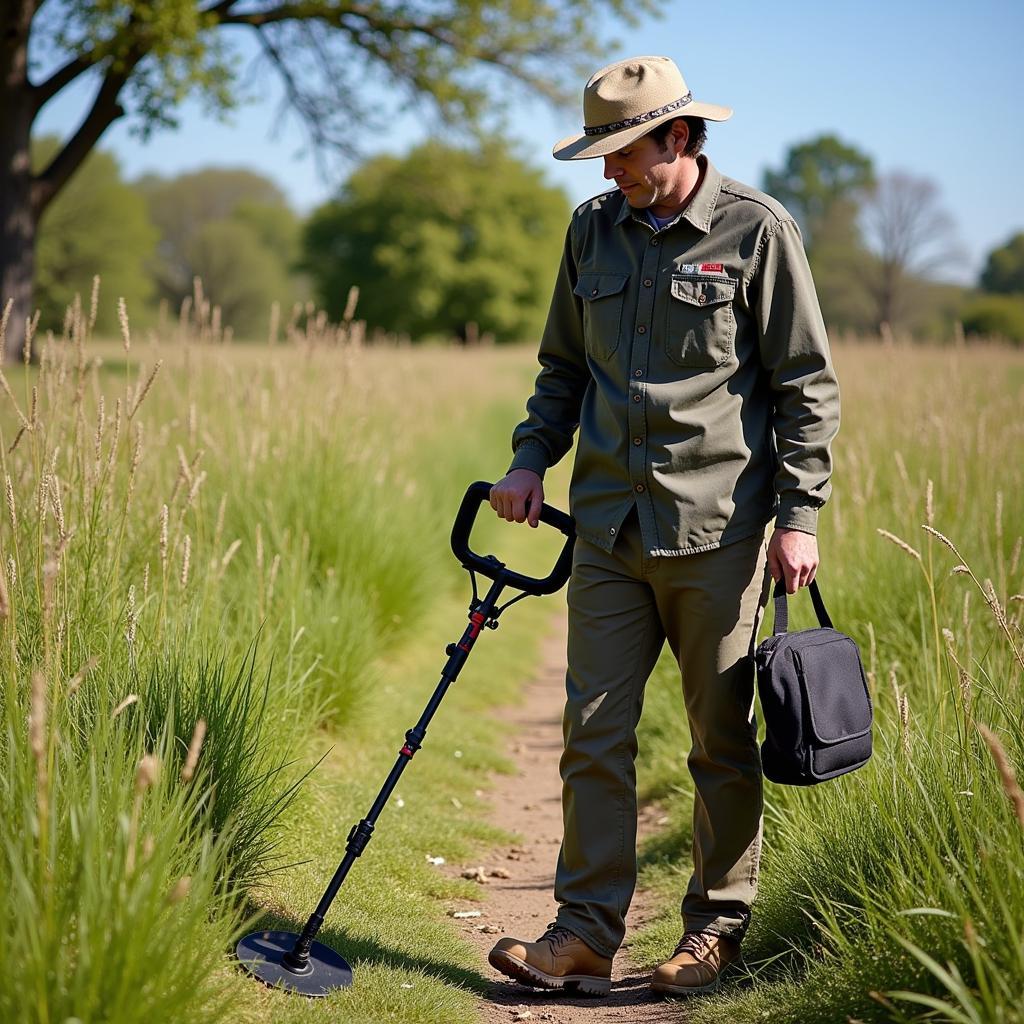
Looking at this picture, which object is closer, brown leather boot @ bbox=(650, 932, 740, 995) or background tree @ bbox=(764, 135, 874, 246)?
brown leather boot @ bbox=(650, 932, 740, 995)

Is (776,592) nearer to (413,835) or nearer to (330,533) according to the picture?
(413,835)

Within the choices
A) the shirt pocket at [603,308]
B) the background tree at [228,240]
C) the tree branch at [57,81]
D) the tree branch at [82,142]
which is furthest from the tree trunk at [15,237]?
the background tree at [228,240]

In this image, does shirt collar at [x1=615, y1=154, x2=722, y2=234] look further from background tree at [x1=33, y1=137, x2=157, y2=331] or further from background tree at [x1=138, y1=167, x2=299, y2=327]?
background tree at [x1=138, y1=167, x2=299, y2=327]

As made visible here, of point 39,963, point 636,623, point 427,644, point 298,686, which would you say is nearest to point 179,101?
point 427,644

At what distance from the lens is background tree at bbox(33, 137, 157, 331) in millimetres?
40281

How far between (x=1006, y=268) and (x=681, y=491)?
58.4 m

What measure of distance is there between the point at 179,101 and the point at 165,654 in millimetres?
13526

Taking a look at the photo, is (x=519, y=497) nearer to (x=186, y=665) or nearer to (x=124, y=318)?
(x=186, y=665)

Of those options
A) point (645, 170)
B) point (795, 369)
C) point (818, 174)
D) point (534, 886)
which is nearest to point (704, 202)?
point (645, 170)

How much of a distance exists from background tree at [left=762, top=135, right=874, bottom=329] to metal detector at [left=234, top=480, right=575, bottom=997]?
186ft

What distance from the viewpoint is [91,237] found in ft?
136

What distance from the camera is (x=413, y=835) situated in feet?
15.4

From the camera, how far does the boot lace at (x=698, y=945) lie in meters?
3.35

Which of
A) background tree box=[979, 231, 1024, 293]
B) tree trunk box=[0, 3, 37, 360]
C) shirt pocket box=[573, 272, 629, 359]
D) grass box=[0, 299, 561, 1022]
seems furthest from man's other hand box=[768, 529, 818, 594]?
background tree box=[979, 231, 1024, 293]
